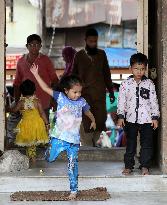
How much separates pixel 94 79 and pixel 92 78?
0.04 m

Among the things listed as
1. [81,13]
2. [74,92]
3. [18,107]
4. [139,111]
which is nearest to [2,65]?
[18,107]

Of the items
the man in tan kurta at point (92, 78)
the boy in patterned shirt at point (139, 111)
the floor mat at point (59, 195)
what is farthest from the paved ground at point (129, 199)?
the man in tan kurta at point (92, 78)

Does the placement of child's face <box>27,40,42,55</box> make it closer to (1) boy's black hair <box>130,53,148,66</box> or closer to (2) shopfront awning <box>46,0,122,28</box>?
(1) boy's black hair <box>130,53,148,66</box>

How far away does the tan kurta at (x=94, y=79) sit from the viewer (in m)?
9.04

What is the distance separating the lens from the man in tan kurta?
9.04 m

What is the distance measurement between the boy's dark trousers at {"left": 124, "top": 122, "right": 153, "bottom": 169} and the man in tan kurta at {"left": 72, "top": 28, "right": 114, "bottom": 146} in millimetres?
1805

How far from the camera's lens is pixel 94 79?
909cm

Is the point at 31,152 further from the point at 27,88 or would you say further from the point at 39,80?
the point at 39,80

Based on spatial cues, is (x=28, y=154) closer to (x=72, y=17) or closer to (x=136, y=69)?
(x=136, y=69)

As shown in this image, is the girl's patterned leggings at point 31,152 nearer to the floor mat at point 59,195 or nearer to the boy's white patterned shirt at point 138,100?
the floor mat at point 59,195

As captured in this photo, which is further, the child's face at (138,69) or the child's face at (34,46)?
the child's face at (34,46)

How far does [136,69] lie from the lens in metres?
7.07

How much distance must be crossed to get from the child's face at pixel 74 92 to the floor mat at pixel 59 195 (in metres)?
1.11

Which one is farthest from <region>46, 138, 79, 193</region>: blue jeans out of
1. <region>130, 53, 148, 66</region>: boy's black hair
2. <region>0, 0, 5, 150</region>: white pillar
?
<region>130, 53, 148, 66</region>: boy's black hair
